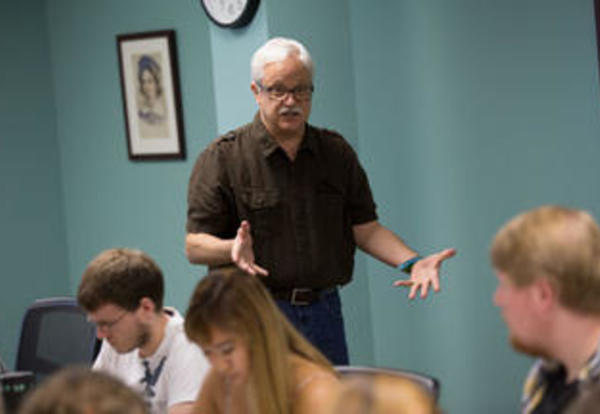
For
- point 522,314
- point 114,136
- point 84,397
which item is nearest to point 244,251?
point 522,314

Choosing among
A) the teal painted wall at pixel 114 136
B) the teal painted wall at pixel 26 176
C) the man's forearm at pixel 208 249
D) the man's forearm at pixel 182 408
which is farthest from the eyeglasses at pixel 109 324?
the teal painted wall at pixel 26 176

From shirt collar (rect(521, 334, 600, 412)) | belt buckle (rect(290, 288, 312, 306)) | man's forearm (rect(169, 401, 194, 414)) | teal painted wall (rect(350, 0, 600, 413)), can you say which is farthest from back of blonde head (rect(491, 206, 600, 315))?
teal painted wall (rect(350, 0, 600, 413))

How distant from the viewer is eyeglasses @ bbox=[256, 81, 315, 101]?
331cm

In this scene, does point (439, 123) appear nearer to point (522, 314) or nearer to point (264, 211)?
point (264, 211)

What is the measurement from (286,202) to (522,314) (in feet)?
5.19

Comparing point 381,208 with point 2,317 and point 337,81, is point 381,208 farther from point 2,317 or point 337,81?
point 2,317

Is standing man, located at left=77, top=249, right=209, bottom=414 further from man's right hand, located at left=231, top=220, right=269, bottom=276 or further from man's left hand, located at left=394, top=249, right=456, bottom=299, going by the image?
man's left hand, located at left=394, top=249, right=456, bottom=299

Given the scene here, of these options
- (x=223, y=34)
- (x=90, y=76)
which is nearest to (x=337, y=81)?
(x=223, y=34)

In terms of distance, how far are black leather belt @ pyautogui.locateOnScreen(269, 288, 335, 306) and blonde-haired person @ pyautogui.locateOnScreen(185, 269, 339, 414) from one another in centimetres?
107

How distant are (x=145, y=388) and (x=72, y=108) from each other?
347 cm

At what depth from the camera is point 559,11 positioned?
4000 millimetres

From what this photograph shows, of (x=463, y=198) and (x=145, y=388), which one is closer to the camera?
(x=145, y=388)

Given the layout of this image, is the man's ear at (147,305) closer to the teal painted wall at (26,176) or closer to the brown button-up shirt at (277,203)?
the brown button-up shirt at (277,203)

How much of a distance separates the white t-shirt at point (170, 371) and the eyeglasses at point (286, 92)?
77 cm
